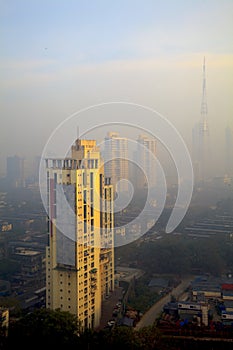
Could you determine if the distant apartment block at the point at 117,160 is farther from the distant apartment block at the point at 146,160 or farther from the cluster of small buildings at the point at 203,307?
the cluster of small buildings at the point at 203,307

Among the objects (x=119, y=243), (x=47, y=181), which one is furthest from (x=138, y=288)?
(x=47, y=181)

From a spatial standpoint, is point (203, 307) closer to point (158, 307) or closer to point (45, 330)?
point (158, 307)

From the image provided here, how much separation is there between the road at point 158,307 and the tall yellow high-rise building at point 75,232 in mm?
396

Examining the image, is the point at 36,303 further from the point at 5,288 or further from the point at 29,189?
the point at 29,189

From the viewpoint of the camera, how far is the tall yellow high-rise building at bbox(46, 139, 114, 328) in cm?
317

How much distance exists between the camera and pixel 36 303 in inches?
152

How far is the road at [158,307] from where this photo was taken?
11.4 ft

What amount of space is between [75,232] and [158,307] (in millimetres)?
1343

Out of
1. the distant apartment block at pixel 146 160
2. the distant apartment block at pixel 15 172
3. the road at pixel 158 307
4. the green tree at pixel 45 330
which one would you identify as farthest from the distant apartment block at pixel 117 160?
the green tree at pixel 45 330

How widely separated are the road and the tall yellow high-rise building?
396 mm

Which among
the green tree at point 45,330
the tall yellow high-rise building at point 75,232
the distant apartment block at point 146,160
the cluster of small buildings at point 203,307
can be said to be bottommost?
the cluster of small buildings at point 203,307

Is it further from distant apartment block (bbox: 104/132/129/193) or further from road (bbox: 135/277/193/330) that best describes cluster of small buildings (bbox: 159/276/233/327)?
distant apartment block (bbox: 104/132/129/193)

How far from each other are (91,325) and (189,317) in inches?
35.1

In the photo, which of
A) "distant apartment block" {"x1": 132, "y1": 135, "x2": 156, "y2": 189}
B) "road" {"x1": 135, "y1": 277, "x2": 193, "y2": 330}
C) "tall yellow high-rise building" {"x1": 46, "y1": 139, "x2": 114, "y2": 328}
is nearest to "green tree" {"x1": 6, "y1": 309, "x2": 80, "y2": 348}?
"tall yellow high-rise building" {"x1": 46, "y1": 139, "x2": 114, "y2": 328}
